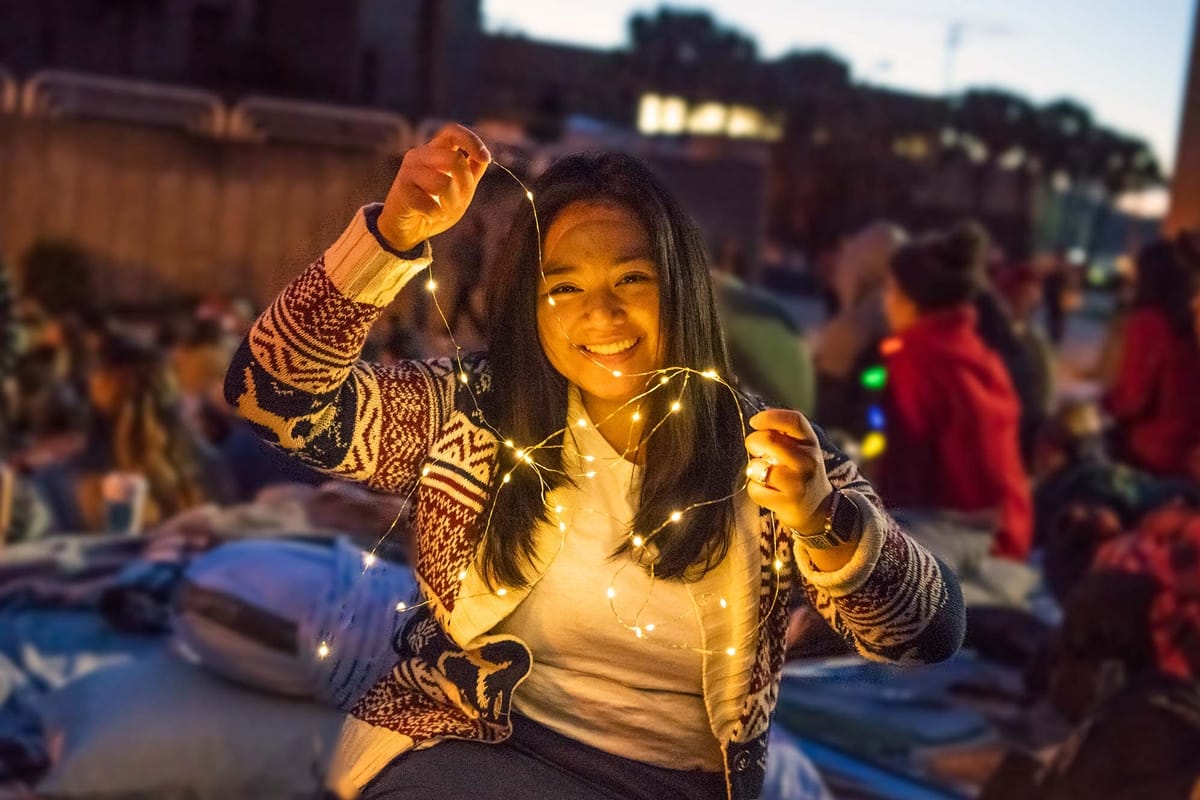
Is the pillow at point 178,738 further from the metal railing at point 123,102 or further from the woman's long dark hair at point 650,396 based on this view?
the metal railing at point 123,102

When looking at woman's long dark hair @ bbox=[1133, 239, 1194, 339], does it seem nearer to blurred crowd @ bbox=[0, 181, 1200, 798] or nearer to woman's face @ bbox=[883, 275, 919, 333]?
blurred crowd @ bbox=[0, 181, 1200, 798]

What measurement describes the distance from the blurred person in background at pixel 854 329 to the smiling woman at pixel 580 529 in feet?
11.0

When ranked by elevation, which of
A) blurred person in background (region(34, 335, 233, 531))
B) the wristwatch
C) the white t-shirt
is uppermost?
the wristwatch

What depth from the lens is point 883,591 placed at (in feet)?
5.90

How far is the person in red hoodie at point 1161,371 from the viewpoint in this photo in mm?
5910

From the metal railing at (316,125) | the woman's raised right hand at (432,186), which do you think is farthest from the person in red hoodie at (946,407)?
the metal railing at (316,125)

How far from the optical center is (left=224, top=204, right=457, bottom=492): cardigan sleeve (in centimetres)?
181

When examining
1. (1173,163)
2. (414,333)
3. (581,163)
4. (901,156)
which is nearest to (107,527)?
(414,333)

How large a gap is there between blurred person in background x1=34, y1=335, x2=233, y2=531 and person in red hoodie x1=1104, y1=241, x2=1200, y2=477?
365 centimetres

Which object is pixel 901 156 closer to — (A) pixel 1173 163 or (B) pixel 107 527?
(A) pixel 1173 163

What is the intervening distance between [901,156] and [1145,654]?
106 ft

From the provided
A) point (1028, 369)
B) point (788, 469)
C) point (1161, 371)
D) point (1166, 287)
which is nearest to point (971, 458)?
point (1028, 369)

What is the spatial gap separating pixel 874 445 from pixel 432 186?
3485 mm

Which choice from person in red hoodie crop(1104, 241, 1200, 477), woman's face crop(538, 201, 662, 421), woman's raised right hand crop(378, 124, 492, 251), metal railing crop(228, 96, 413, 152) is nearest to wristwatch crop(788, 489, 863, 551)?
woman's face crop(538, 201, 662, 421)
